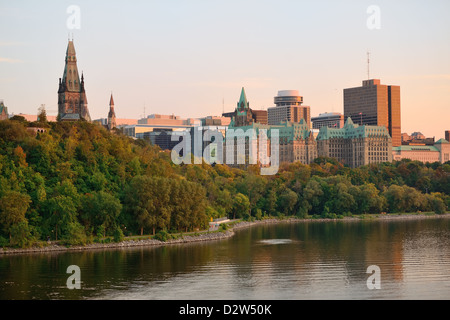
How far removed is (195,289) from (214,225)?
167ft

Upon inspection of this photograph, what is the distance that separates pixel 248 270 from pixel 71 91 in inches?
3615

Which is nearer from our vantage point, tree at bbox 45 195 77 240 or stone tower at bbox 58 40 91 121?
tree at bbox 45 195 77 240

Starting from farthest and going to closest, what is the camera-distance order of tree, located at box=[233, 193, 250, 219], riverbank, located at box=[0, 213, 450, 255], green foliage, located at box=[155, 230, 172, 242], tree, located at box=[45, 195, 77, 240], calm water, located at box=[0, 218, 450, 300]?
tree, located at box=[233, 193, 250, 219] < green foliage, located at box=[155, 230, 172, 242] < tree, located at box=[45, 195, 77, 240] < riverbank, located at box=[0, 213, 450, 255] < calm water, located at box=[0, 218, 450, 300]

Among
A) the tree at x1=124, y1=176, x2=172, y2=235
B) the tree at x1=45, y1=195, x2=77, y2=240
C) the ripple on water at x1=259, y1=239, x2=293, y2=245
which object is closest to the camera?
the tree at x1=45, y1=195, x2=77, y2=240

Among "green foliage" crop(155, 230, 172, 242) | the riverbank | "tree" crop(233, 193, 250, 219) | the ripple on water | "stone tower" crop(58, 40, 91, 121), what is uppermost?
"stone tower" crop(58, 40, 91, 121)

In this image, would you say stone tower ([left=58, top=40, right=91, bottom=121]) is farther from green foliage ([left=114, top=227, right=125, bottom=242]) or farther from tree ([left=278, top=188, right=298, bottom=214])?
green foliage ([left=114, top=227, right=125, bottom=242])

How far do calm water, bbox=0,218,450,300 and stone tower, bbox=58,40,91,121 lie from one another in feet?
207

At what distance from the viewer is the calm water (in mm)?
61344

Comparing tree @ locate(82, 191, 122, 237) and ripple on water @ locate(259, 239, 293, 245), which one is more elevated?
tree @ locate(82, 191, 122, 237)

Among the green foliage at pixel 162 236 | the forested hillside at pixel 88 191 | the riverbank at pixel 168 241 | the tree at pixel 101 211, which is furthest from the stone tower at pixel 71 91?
the green foliage at pixel 162 236

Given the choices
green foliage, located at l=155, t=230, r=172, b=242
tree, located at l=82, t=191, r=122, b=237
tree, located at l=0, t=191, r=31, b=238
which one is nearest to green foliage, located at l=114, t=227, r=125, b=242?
tree, located at l=82, t=191, r=122, b=237
